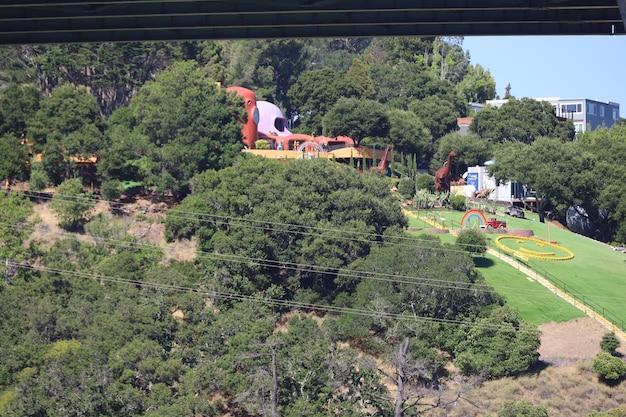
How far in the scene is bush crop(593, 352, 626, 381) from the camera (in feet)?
193

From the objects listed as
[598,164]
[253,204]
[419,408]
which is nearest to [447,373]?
[419,408]

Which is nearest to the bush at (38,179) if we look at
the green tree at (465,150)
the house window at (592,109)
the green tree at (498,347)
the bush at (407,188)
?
the bush at (407,188)

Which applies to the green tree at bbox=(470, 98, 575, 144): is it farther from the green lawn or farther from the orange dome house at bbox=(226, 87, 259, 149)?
the green lawn

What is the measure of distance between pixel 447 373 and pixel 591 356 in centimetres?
844

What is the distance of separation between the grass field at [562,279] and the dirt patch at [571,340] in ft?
2.55

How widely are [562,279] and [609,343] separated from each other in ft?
38.4

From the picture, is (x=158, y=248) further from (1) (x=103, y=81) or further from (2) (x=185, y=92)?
(1) (x=103, y=81)

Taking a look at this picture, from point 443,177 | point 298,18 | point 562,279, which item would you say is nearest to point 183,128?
point 443,177

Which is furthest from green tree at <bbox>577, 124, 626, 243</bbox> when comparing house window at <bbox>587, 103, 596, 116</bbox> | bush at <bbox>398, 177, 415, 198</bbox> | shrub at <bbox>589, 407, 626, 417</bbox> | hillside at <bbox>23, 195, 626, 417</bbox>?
house window at <bbox>587, 103, 596, 116</bbox>

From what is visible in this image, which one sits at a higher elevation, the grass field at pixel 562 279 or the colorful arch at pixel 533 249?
the colorful arch at pixel 533 249

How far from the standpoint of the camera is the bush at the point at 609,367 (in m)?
58.7

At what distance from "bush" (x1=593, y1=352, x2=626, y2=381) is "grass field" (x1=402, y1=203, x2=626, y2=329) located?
20.2 ft

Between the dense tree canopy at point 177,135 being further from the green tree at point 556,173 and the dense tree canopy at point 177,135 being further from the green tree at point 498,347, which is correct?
the green tree at point 498,347

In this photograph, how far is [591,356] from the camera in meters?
61.7
